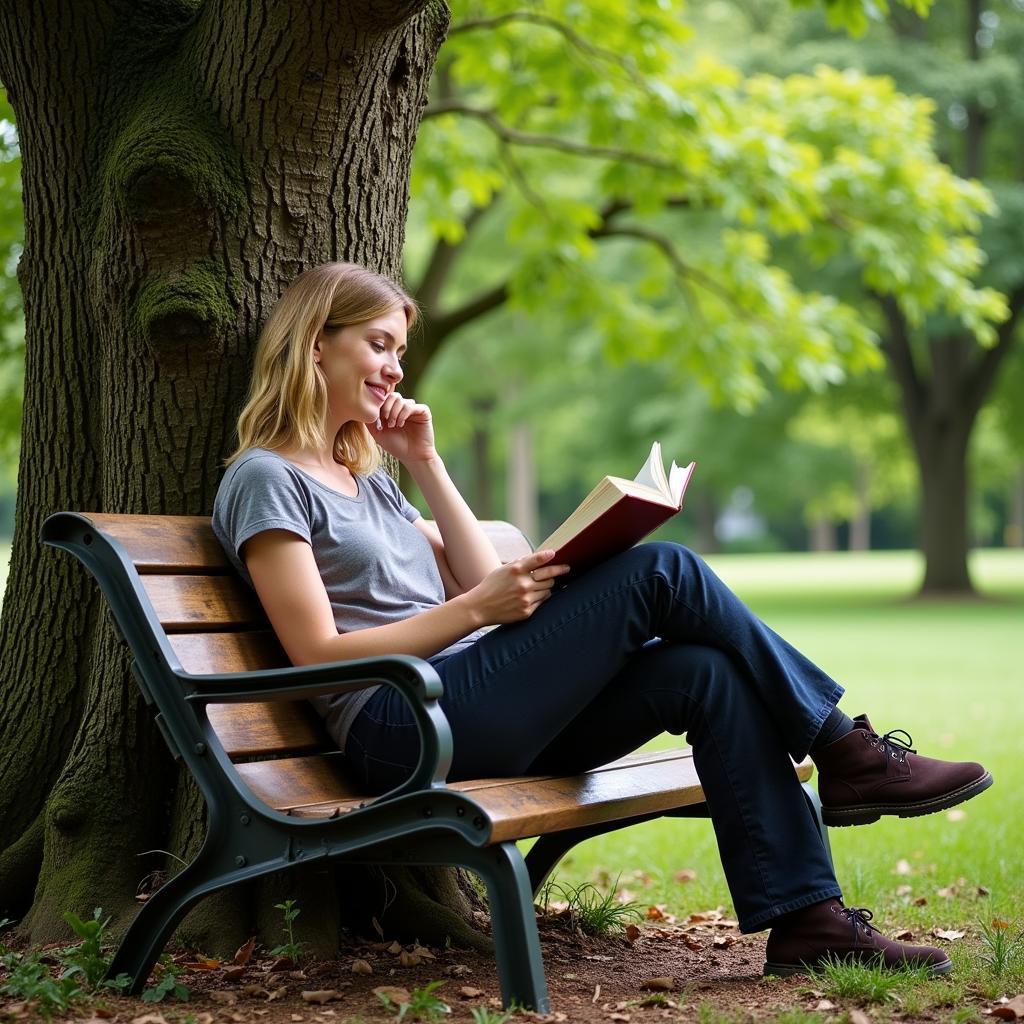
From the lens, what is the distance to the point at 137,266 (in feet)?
12.4

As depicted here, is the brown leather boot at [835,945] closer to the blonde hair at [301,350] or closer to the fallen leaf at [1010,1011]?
the fallen leaf at [1010,1011]

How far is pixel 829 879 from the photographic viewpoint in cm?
316

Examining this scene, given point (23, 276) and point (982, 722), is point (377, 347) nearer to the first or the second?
point (23, 276)

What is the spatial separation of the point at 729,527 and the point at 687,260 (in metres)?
73.1

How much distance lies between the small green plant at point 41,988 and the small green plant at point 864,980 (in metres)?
1.61

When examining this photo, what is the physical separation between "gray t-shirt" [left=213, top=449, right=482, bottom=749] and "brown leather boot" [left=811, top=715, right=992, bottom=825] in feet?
3.14

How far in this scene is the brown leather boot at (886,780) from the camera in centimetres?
319

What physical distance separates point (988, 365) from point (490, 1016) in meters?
21.0

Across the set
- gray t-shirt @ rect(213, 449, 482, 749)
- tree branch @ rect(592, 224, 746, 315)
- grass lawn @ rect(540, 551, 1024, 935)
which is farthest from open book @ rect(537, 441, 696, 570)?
tree branch @ rect(592, 224, 746, 315)

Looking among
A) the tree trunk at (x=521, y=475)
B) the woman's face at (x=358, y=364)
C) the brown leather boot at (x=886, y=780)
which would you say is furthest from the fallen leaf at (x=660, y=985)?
the tree trunk at (x=521, y=475)

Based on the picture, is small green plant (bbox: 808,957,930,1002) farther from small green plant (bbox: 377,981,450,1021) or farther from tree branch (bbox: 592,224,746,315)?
tree branch (bbox: 592,224,746,315)

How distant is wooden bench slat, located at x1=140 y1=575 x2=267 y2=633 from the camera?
3250 mm

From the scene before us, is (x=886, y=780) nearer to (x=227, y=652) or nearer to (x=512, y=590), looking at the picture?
(x=512, y=590)

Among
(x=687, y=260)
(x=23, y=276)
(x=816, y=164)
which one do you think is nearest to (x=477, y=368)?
(x=687, y=260)
